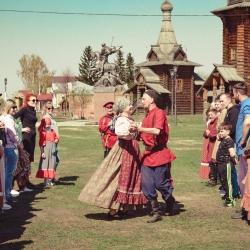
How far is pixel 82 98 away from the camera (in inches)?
Result: 3374

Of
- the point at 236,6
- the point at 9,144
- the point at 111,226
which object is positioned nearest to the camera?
the point at 111,226

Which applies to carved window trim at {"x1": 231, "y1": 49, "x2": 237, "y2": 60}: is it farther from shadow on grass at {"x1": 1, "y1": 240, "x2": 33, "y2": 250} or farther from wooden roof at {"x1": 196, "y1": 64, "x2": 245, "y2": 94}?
shadow on grass at {"x1": 1, "y1": 240, "x2": 33, "y2": 250}

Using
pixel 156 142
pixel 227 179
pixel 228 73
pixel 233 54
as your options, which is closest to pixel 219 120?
pixel 227 179

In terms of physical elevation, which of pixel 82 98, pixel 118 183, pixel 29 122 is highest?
pixel 82 98

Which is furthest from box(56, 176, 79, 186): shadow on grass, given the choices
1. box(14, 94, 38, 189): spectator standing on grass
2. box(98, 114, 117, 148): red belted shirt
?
box(98, 114, 117, 148): red belted shirt

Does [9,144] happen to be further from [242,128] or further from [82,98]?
[82,98]

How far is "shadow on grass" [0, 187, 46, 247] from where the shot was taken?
23.8ft

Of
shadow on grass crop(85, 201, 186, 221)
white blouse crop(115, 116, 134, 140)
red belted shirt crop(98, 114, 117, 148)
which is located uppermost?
white blouse crop(115, 116, 134, 140)

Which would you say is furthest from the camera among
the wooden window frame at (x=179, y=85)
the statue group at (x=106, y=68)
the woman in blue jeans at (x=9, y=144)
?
the wooden window frame at (x=179, y=85)

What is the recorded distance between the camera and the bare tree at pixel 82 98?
85.6 m

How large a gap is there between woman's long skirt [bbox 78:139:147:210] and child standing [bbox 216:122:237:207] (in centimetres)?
174

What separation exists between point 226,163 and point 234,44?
38997mm

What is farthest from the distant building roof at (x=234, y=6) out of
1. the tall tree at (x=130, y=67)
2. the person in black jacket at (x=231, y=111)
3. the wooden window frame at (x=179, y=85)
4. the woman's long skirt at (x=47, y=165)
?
the tall tree at (x=130, y=67)

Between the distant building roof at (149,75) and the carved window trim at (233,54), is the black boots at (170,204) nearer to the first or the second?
the carved window trim at (233,54)
